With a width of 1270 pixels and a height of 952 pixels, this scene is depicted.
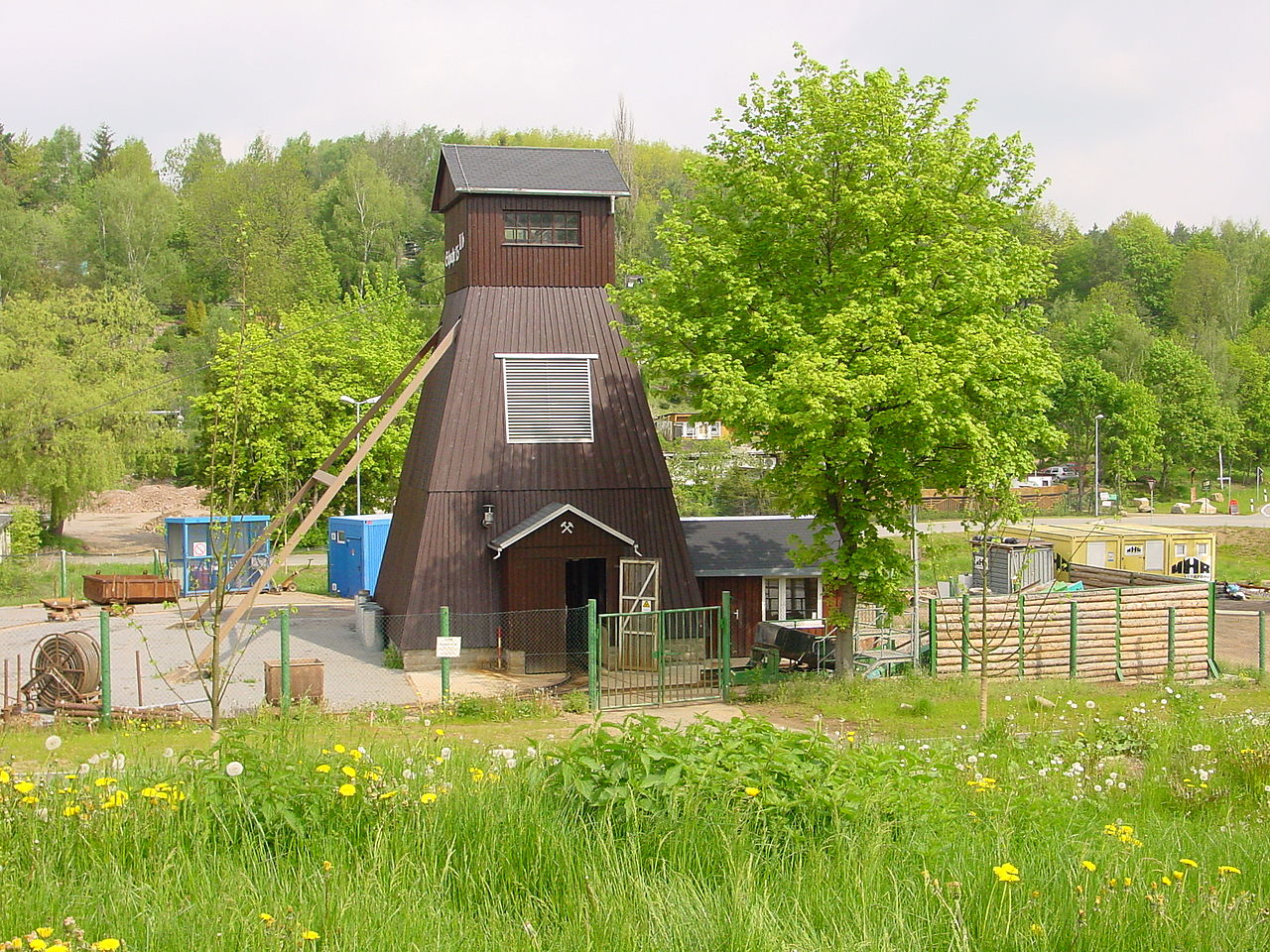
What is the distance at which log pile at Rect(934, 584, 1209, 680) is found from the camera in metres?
21.3

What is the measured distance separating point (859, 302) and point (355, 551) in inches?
745

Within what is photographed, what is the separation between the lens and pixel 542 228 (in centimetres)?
2503

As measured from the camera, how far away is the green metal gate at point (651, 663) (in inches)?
747

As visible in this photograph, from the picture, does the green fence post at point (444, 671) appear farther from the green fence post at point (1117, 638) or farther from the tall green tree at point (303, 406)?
the tall green tree at point (303, 406)

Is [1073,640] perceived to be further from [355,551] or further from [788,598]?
[355,551]

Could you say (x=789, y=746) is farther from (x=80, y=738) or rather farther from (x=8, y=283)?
(x=8, y=283)

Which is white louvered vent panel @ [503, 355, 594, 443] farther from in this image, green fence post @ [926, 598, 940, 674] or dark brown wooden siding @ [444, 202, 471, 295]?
green fence post @ [926, 598, 940, 674]

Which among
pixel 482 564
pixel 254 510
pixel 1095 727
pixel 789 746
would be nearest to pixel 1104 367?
pixel 254 510

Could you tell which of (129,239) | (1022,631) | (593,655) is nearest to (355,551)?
(593,655)

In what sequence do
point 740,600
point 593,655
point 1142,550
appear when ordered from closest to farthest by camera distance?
point 593,655 < point 740,600 < point 1142,550

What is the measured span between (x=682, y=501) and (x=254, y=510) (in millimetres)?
17349

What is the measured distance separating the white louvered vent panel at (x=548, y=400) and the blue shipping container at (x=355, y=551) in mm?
8714

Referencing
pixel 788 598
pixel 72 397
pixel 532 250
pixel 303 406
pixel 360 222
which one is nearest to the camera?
pixel 532 250

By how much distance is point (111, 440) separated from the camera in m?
46.8
